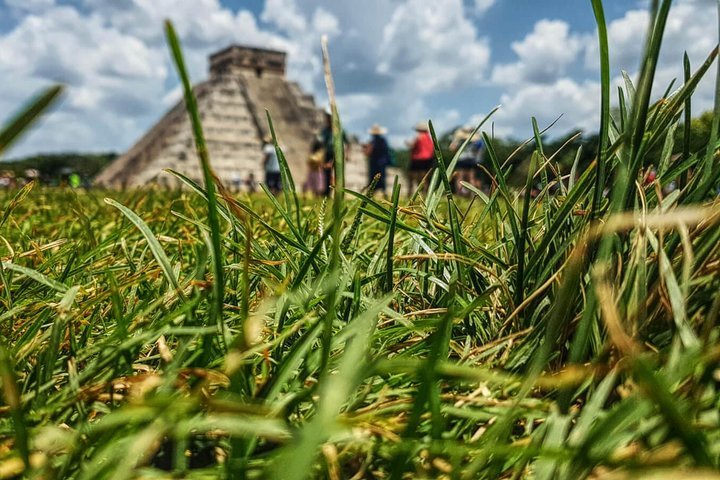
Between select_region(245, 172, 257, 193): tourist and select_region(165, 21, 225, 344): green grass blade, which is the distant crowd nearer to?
select_region(245, 172, 257, 193): tourist

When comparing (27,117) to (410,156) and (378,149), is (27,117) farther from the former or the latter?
(378,149)

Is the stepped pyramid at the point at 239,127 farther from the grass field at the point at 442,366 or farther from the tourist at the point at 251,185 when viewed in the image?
the grass field at the point at 442,366

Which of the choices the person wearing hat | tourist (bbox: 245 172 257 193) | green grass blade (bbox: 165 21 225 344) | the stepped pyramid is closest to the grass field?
green grass blade (bbox: 165 21 225 344)

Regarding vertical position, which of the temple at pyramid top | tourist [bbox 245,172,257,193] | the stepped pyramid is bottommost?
tourist [bbox 245,172,257,193]

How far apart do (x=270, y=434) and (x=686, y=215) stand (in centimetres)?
35

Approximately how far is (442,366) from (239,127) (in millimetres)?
29982

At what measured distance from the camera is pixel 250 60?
3444 centimetres

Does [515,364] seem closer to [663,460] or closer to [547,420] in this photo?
[547,420]

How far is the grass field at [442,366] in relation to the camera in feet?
1.65

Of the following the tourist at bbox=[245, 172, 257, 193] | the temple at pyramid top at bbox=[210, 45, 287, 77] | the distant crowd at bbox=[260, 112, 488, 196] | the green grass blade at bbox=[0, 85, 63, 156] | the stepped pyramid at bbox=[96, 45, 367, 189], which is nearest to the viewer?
the green grass blade at bbox=[0, 85, 63, 156]

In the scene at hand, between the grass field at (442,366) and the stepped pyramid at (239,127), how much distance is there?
996 inches

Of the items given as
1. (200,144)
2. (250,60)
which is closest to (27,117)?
(200,144)

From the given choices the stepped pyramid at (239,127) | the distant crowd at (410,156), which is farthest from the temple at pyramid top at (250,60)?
the distant crowd at (410,156)

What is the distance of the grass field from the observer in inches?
19.8
